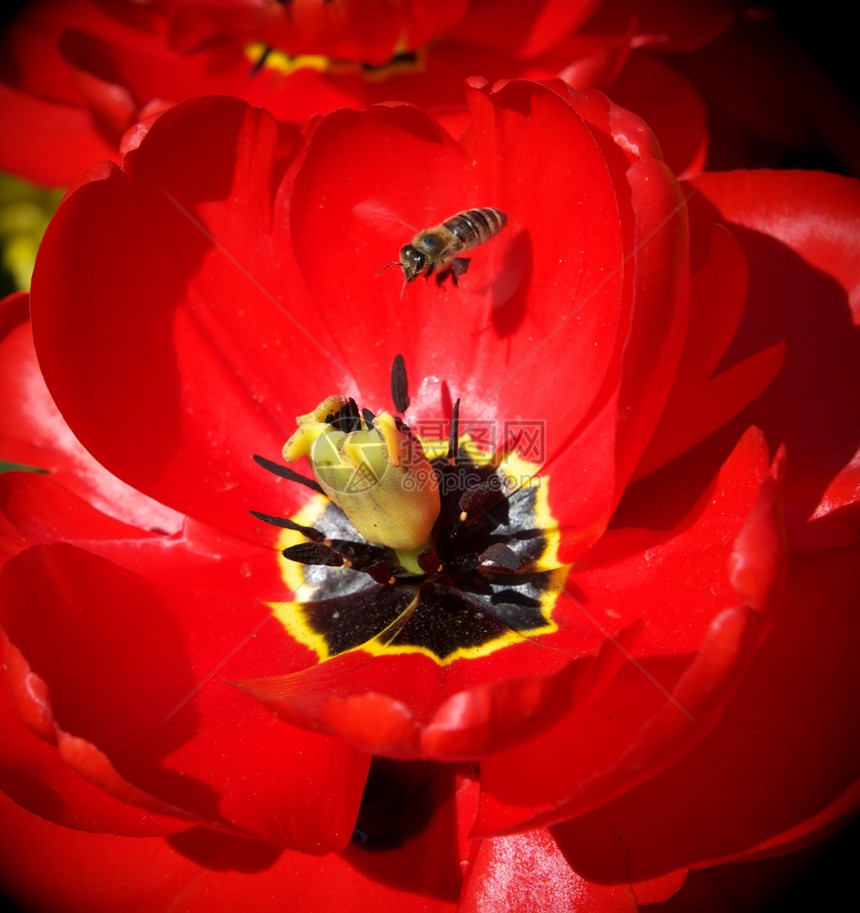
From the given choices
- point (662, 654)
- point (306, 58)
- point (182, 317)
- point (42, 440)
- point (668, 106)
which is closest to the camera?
point (662, 654)

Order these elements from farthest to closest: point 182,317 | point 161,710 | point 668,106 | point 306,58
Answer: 1. point 306,58
2. point 668,106
3. point 182,317
4. point 161,710

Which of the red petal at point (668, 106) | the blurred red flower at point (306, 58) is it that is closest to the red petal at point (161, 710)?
the blurred red flower at point (306, 58)

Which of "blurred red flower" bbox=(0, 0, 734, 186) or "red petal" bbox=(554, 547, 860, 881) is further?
"blurred red flower" bbox=(0, 0, 734, 186)

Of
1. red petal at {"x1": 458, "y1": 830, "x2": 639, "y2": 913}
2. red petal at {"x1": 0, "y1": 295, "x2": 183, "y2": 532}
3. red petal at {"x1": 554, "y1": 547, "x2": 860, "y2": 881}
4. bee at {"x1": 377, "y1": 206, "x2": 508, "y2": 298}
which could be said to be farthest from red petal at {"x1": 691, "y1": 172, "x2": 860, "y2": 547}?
red petal at {"x1": 0, "y1": 295, "x2": 183, "y2": 532}

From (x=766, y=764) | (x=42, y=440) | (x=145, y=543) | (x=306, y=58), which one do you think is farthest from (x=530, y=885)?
(x=306, y=58)

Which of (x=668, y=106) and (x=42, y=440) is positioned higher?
(x=668, y=106)

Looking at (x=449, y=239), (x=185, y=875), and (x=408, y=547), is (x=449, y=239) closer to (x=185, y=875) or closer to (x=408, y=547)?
(x=408, y=547)

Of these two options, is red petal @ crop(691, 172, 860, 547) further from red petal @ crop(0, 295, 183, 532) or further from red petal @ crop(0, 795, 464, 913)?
red petal @ crop(0, 295, 183, 532)
